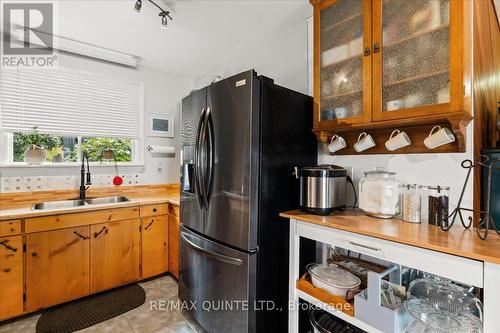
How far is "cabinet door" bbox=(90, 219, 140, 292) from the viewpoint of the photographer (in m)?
2.26

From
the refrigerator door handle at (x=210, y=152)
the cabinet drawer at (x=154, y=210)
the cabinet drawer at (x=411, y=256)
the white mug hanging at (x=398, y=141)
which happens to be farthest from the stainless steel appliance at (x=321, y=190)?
the cabinet drawer at (x=154, y=210)

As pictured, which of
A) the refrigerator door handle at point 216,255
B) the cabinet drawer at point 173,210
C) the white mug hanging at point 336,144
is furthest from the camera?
the cabinet drawer at point 173,210

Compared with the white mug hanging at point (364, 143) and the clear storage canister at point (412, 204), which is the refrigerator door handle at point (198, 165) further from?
the clear storage canister at point (412, 204)

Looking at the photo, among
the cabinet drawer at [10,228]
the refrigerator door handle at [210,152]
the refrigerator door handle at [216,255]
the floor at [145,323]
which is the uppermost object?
the refrigerator door handle at [210,152]

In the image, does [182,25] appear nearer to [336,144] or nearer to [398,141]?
[336,144]

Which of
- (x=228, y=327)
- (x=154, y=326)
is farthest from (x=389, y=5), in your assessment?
(x=154, y=326)

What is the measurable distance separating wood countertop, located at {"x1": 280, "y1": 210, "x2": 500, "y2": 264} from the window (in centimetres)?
251

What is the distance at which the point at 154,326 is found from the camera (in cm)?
193

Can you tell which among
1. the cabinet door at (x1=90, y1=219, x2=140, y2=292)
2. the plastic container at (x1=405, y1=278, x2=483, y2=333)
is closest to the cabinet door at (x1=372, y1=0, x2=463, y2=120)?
the plastic container at (x1=405, y1=278, x2=483, y2=333)

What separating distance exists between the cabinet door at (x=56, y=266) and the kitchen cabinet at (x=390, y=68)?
228 centimetres

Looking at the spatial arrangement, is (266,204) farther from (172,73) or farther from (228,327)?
(172,73)

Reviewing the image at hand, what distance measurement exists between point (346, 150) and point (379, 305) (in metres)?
0.99

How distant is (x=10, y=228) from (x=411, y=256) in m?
2.67

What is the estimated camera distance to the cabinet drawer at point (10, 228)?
1.84 metres
